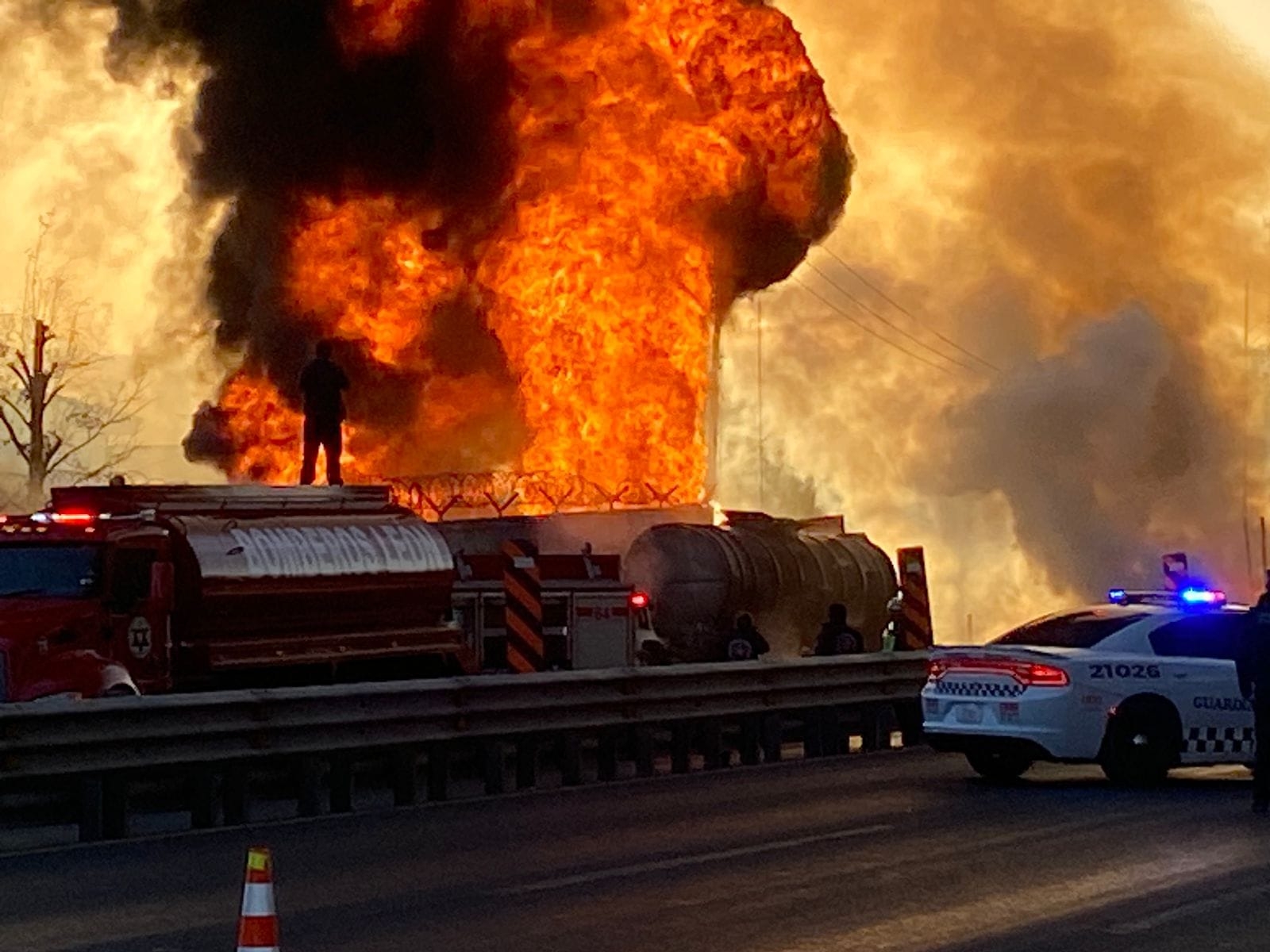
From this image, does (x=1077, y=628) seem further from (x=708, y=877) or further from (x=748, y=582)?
(x=748, y=582)

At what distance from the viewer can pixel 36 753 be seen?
14.7 meters

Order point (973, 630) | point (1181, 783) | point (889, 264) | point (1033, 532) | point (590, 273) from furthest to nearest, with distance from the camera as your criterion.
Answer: point (973, 630) → point (889, 264) → point (1033, 532) → point (590, 273) → point (1181, 783)

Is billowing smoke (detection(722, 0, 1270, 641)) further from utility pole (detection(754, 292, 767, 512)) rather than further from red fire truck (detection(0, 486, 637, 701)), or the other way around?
red fire truck (detection(0, 486, 637, 701))

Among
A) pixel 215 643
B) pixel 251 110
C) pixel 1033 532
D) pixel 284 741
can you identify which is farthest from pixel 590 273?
pixel 284 741

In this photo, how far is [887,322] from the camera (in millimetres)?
55469

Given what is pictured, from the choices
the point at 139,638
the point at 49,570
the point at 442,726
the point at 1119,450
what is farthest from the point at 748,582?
the point at 1119,450

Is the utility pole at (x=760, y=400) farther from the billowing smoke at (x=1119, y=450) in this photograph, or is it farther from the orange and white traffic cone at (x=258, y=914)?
the orange and white traffic cone at (x=258, y=914)

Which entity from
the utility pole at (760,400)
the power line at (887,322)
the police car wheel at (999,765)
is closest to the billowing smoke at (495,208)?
the power line at (887,322)

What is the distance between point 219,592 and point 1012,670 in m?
6.68

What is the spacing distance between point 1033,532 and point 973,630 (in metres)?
9.40

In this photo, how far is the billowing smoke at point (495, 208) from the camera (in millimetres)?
37344

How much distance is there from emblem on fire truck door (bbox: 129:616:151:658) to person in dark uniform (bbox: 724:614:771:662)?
34.3ft

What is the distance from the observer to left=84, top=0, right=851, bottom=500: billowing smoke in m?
37.3

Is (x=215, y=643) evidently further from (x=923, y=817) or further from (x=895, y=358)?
(x=895, y=358)
